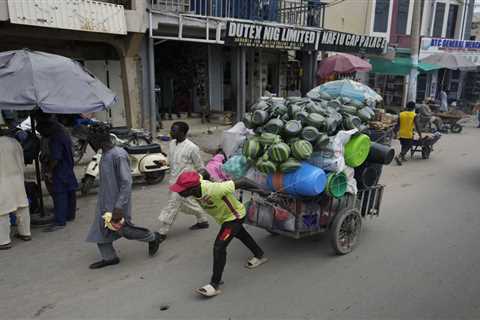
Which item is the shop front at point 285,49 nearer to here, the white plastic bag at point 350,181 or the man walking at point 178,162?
the man walking at point 178,162

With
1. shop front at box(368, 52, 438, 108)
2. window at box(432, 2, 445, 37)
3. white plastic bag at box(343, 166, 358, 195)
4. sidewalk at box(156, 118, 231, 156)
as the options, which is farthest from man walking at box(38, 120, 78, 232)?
window at box(432, 2, 445, 37)

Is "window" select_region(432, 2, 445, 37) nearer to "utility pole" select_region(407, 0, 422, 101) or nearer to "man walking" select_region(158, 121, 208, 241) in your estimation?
"utility pole" select_region(407, 0, 422, 101)

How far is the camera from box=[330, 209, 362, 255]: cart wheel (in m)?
4.80

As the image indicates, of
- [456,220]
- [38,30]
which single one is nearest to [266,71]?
[38,30]

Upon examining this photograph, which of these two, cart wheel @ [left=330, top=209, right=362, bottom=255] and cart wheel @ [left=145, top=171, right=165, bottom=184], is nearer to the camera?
cart wheel @ [left=330, top=209, right=362, bottom=255]

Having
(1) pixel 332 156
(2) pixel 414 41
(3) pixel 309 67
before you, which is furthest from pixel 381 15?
(1) pixel 332 156

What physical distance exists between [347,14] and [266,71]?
6.72m

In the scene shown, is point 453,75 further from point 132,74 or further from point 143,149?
point 143,149

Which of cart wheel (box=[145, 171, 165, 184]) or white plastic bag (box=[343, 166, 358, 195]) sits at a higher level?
white plastic bag (box=[343, 166, 358, 195])

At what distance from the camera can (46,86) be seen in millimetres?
5125

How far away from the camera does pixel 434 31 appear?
2422cm

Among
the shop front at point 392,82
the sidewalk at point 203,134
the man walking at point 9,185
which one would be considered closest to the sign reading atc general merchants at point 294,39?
the sidewalk at point 203,134

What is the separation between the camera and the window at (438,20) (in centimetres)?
2409

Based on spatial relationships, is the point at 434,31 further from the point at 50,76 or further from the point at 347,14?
the point at 50,76
